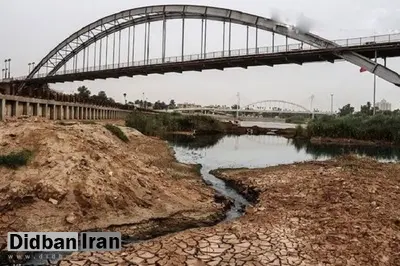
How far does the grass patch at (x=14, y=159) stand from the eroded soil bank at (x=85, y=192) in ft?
0.60

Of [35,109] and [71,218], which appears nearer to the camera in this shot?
[71,218]

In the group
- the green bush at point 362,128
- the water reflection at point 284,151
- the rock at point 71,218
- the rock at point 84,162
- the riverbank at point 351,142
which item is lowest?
the water reflection at point 284,151

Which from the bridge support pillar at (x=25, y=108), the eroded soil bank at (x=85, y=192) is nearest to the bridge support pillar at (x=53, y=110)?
the bridge support pillar at (x=25, y=108)

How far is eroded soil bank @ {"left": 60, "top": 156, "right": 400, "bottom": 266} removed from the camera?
9805mm

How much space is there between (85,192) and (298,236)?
691 centimetres

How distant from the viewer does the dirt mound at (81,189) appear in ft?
40.2

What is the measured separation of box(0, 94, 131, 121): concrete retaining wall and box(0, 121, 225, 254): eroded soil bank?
7.23 m

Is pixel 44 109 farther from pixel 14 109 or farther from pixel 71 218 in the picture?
pixel 71 218

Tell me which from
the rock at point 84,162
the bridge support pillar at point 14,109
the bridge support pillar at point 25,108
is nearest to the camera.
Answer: the rock at point 84,162

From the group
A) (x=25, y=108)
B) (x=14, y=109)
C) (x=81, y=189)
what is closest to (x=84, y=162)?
(x=81, y=189)

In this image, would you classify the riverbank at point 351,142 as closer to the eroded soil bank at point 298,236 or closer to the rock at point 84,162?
the eroded soil bank at point 298,236

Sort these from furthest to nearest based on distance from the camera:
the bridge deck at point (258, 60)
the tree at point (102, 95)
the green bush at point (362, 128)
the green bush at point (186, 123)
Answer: the tree at point (102, 95)
the green bush at point (186, 123)
the green bush at point (362, 128)
the bridge deck at point (258, 60)

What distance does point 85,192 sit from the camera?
13.2 metres

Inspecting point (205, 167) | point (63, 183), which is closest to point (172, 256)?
point (63, 183)
